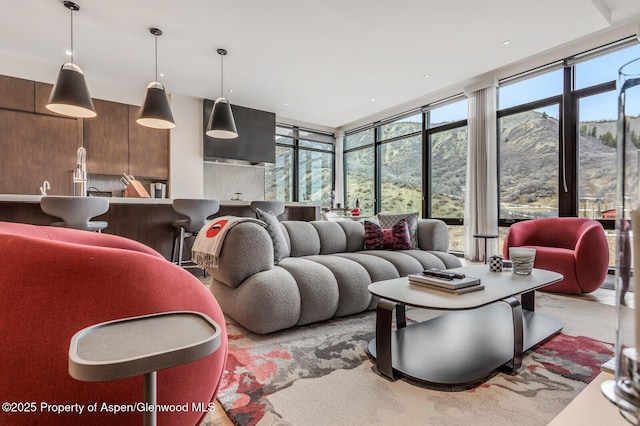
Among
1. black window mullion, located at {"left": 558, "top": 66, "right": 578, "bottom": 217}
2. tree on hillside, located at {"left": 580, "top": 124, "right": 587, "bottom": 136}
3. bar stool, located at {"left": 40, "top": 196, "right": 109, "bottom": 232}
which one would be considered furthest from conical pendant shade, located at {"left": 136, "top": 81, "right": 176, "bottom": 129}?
tree on hillside, located at {"left": 580, "top": 124, "right": 587, "bottom": 136}

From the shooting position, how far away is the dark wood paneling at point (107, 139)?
16.3 ft

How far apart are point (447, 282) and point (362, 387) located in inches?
25.9

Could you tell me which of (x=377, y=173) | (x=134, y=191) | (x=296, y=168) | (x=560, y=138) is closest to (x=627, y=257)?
(x=134, y=191)

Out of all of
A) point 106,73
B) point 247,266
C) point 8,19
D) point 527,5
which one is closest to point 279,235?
point 247,266

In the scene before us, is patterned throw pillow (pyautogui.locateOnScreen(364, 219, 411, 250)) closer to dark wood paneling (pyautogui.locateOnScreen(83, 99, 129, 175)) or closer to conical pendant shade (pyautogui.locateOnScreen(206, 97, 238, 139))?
conical pendant shade (pyautogui.locateOnScreen(206, 97, 238, 139))

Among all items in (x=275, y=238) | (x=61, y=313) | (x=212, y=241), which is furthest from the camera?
(x=275, y=238)

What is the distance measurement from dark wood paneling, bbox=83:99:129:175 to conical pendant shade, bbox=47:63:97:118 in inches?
78.2

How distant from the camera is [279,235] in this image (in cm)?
253

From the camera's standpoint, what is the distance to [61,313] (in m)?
0.67

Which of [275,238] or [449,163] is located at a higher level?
[449,163]

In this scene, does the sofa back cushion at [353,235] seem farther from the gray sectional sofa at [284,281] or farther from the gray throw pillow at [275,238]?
the gray throw pillow at [275,238]

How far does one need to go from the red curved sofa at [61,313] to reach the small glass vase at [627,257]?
32.9 inches

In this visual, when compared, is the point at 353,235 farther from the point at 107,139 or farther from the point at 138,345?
the point at 107,139

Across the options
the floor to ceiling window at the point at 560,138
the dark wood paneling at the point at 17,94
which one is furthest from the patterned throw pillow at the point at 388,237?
the dark wood paneling at the point at 17,94
